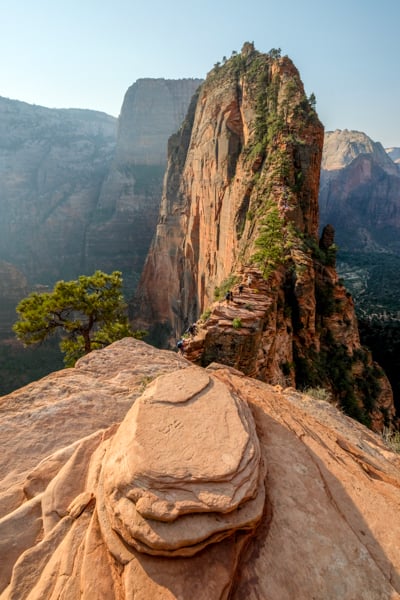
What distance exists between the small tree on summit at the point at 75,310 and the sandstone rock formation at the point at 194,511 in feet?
32.5

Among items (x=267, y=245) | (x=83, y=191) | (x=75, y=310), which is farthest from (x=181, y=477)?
(x=83, y=191)

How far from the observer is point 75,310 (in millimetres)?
15094

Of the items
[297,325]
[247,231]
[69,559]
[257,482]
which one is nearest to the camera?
[69,559]

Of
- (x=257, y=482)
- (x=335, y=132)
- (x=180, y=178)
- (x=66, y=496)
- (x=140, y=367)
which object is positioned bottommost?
(x=140, y=367)

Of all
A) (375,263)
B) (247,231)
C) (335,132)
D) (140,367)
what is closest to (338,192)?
(375,263)

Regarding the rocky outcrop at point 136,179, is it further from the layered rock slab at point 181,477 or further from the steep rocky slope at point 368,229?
the layered rock slab at point 181,477

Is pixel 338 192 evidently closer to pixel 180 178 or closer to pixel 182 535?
pixel 180 178

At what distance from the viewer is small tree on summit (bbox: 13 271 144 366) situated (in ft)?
45.2

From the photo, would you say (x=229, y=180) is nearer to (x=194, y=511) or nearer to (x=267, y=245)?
(x=267, y=245)

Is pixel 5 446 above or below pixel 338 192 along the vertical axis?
below

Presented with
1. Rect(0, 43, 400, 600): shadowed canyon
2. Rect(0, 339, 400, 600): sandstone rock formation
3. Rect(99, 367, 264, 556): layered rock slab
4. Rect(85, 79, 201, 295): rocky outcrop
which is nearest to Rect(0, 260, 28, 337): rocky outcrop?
Rect(85, 79, 201, 295): rocky outcrop

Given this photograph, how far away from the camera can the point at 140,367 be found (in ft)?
24.9

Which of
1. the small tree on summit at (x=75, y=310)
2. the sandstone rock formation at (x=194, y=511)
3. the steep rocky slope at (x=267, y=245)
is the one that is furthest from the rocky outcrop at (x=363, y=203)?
the sandstone rock formation at (x=194, y=511)

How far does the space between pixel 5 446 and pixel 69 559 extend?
2470 mm
